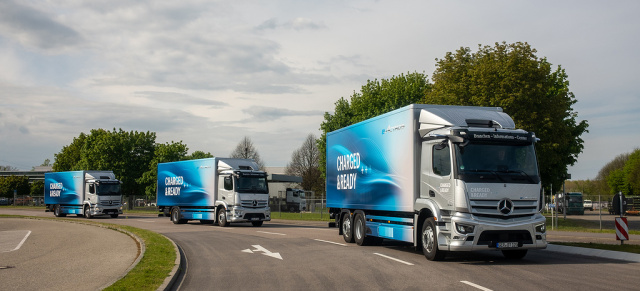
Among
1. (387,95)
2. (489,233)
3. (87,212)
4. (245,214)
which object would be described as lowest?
(87,212)

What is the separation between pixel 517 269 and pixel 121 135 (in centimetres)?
6831

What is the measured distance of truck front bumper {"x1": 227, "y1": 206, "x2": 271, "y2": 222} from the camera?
2983cm

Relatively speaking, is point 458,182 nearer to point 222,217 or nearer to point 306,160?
point 222,217

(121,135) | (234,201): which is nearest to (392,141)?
(234,201)

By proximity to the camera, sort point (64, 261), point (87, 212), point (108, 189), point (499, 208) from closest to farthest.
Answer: point (499, 208)
point (64, 261)
point (108, 189)
point (87, 212)

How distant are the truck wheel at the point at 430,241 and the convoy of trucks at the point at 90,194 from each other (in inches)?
1377

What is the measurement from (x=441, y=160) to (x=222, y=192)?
19.0 metres

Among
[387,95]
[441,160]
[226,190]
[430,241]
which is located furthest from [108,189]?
[441,160]

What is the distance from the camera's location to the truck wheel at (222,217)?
3059 cm

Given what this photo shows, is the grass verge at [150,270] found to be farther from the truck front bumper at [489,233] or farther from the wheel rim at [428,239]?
the truck front bumper at [489,233]

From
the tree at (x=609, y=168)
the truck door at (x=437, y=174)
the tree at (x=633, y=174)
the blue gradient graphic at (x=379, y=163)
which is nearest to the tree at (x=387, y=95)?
the blue gradient graphic at (x=379, y=163)

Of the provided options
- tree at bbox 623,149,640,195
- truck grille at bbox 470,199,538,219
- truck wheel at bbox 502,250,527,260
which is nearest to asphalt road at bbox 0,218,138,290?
truck grille at bbox 470,199,538,219

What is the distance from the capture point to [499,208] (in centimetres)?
1295

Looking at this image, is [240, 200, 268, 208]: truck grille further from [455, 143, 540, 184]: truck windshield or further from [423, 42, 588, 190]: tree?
[455, 143, 540, 184]: truck windshield
